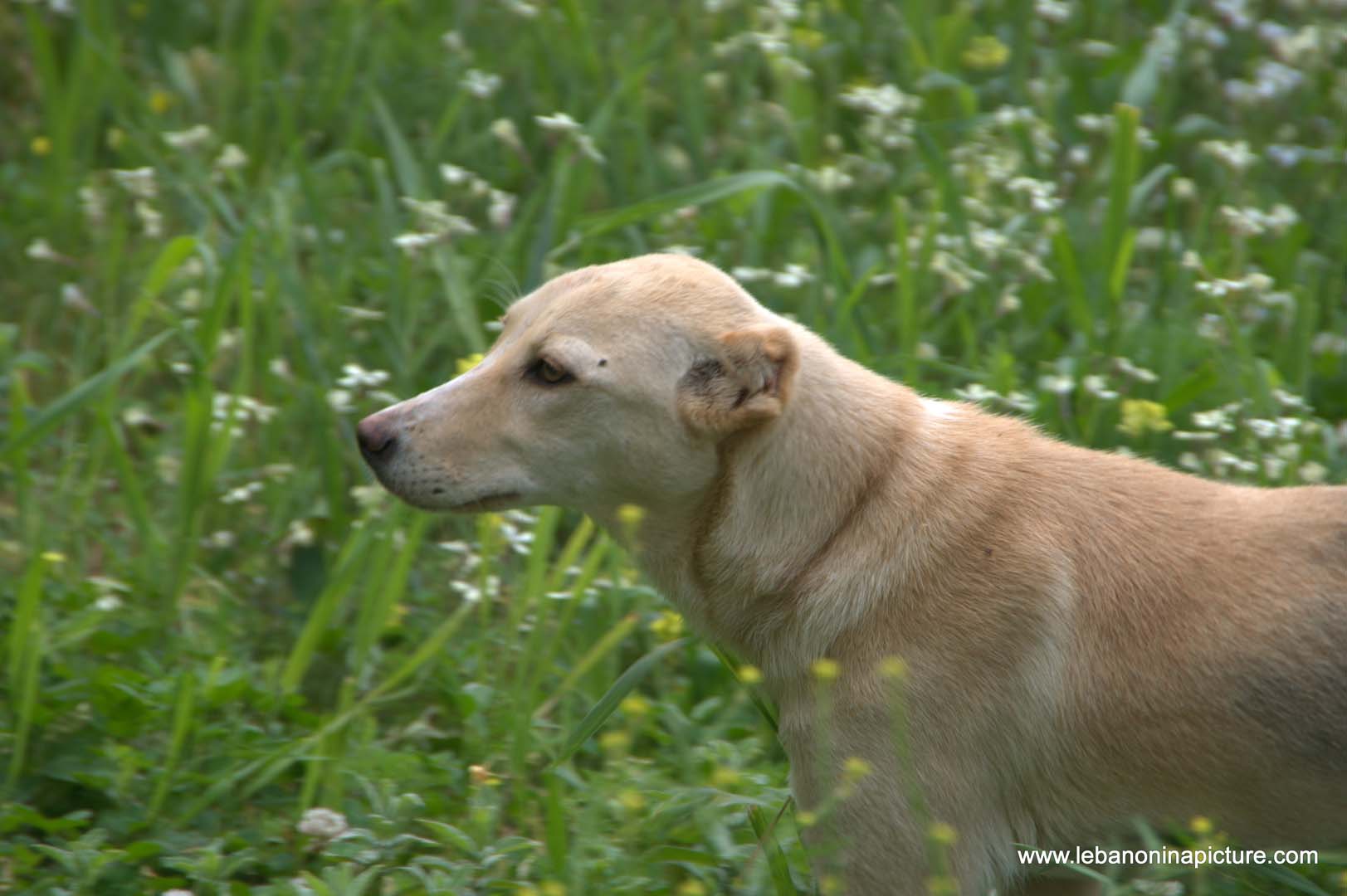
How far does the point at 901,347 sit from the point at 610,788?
6.05 feet

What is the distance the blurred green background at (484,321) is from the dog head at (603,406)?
20.0 inches

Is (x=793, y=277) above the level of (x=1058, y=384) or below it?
above

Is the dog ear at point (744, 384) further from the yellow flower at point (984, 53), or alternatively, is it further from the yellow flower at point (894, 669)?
the yellow flower at point (984, 53)

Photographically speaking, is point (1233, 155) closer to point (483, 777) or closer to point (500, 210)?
point (500, 210)

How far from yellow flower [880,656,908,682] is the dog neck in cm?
11

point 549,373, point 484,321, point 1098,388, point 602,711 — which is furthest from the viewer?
point 484,321

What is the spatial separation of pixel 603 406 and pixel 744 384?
29 cm

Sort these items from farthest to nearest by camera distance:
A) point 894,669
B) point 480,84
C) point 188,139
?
1. point 480,84
2. point 188,139
3. point 894,669

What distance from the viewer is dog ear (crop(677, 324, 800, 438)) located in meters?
3.07

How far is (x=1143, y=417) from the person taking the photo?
424 centimetres

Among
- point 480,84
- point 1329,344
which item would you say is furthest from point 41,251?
point 1329,344

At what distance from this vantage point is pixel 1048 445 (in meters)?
3.27

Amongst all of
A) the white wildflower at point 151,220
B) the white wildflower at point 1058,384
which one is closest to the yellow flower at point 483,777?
the white wildflower at point 1058,384

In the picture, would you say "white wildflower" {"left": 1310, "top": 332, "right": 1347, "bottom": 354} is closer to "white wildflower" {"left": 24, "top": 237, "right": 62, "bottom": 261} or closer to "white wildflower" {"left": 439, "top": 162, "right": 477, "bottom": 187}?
"white wildflower" {"left": 439, "top": 162, "right": 477, "bottom": 187}
